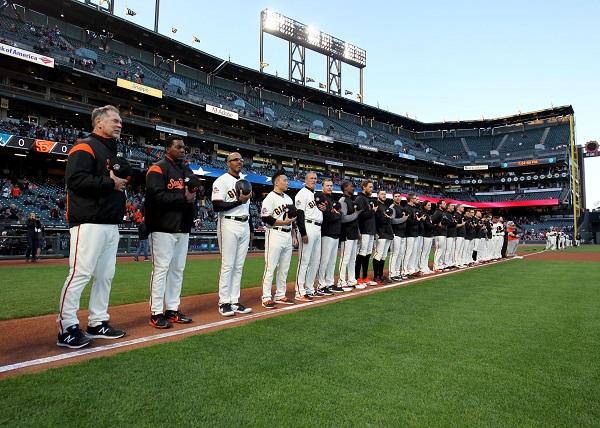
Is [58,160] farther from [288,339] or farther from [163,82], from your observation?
[288,339]

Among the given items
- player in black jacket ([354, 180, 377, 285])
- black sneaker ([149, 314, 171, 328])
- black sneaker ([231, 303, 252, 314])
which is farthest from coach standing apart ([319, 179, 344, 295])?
black sneaker ([149, 314, 171, 328])

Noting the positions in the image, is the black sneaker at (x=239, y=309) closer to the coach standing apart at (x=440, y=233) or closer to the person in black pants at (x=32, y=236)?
the coach standing apart at (x=440, y=233)

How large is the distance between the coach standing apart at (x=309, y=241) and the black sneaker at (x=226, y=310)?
158cm

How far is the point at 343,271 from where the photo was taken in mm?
7754

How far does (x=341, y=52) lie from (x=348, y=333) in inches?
1853

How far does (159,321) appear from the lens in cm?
432

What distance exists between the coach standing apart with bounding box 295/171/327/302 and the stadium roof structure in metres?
29.2

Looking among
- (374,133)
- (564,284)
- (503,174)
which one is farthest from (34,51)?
(503,174)

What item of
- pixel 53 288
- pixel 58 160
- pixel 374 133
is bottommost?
pixel 53 288

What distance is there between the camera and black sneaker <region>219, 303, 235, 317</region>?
4.98 m

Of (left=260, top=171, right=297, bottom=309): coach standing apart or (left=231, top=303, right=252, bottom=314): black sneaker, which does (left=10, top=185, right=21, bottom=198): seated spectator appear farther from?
(left=231, top=303, right=252, bottom=314): black sneaker

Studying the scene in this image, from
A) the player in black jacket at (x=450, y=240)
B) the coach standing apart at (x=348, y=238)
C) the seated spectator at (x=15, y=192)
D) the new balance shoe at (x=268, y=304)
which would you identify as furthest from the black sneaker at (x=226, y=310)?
the seated spectator at (x=15, y=192)

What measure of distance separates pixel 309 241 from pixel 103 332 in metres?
3.51

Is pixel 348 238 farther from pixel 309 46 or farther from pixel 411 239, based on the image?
pixel 309 46
